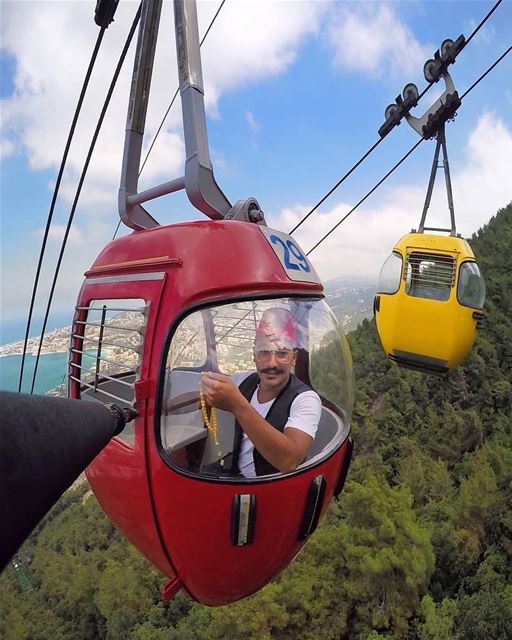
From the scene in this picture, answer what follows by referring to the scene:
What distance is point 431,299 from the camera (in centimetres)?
564

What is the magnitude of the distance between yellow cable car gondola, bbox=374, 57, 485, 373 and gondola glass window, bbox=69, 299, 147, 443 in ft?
12.8

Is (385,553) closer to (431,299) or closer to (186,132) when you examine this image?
(431,299)

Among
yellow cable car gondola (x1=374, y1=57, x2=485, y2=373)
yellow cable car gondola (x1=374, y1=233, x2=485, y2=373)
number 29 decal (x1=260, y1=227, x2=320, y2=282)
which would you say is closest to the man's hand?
number 29 decal (x1=260, y1=227, x2=320, y2=282)

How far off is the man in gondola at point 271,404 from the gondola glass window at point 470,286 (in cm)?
411

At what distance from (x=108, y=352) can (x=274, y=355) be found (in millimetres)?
795

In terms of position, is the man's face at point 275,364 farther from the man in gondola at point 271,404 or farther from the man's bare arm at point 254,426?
the man's bare arm at point 254,426

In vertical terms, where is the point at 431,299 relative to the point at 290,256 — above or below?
below

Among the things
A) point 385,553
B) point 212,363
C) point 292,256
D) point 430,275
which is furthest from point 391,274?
point 385,553

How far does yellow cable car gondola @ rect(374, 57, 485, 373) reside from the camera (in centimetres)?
543

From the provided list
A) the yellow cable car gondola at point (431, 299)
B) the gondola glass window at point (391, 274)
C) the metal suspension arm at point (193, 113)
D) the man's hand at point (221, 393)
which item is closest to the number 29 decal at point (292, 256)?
the metal suspension arm at point (193, 113)

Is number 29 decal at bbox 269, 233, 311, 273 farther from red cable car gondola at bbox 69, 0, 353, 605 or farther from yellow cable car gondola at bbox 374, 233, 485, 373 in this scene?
yellow cable car gondola at bbox 374, 233, 485, 373

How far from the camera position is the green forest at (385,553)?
1967cm

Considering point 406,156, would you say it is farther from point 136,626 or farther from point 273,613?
point 136,626

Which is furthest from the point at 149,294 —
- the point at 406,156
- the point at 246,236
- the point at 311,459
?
the point at 406,156
